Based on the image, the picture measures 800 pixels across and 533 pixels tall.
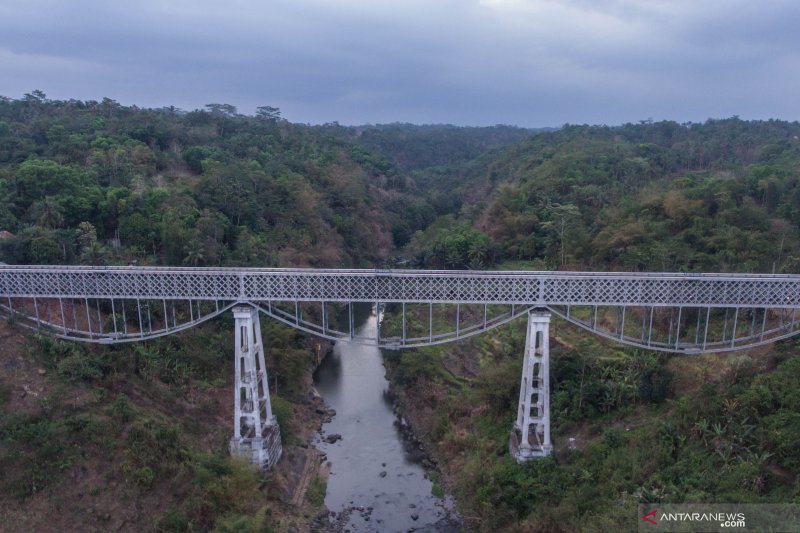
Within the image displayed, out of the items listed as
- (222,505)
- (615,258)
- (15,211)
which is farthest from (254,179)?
(222,505)

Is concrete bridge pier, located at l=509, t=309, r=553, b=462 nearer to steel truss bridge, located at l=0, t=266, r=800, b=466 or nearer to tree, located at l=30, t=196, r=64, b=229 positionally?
steel truss bridge, located at l=0, t=266, r=800, b=466

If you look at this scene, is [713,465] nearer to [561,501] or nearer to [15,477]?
[561,501]

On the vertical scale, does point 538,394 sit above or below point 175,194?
below

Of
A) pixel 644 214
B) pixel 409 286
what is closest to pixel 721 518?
pixel 409 286

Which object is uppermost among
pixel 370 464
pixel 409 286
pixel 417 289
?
pixel 409 286

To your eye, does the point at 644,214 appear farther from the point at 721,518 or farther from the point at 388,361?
the point at 721,518

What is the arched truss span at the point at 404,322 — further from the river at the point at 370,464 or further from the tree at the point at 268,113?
the tree at the point at 268,113
